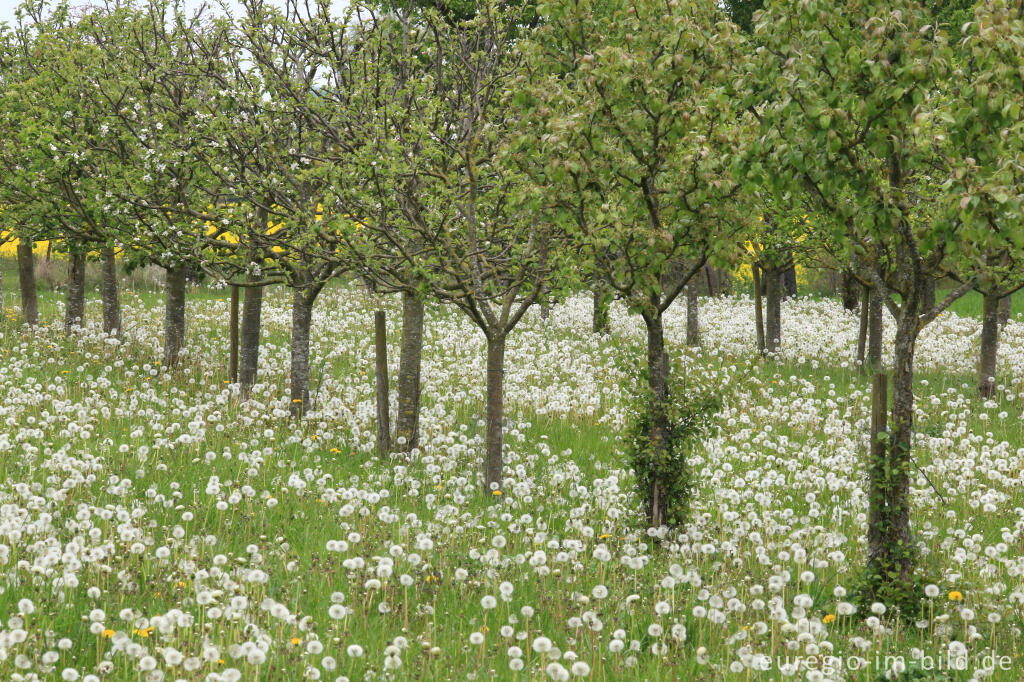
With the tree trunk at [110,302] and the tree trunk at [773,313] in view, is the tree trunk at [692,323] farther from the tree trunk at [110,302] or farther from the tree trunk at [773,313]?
the tree trunk at [110,302]

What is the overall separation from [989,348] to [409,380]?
43.6 feet

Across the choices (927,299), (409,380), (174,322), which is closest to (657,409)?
(409,380)

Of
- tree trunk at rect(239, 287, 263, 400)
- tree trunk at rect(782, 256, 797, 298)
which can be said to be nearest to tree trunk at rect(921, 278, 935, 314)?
tree trunk at rect(239, 287, 263, 400)

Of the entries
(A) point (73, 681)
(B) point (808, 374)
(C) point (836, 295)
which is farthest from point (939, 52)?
(C) point (836, 295)

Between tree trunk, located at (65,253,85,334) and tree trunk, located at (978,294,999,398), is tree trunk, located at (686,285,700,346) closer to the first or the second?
tree trunk, located at (978,294,999,398)

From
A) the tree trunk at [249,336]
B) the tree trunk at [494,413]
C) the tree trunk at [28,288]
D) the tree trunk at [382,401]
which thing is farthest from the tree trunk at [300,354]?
the tree trunk at [28,288]

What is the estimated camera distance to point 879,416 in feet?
24.8

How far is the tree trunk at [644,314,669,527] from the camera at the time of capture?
29.0 ft

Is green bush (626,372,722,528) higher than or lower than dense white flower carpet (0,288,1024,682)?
higher

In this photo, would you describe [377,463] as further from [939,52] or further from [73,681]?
[939,52]

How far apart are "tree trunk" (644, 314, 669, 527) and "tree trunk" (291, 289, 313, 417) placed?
23.7 feet

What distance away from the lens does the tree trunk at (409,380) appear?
1252cm

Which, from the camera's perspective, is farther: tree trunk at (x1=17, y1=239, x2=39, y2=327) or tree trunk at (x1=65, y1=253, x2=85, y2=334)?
tree trunk at (x1=17, y1=239, x2=39, y2=327)

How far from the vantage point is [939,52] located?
249 inches
